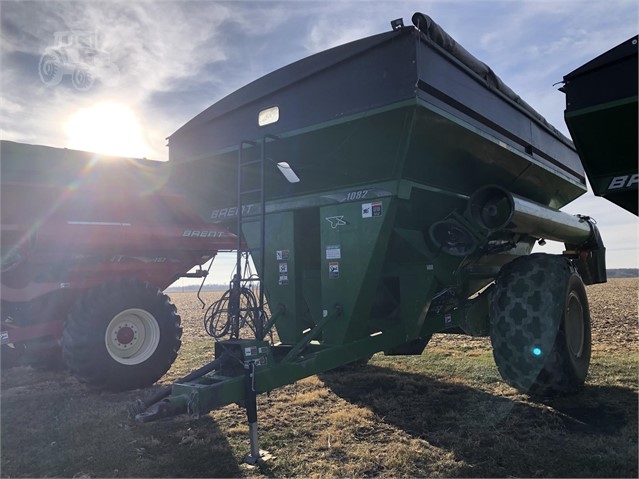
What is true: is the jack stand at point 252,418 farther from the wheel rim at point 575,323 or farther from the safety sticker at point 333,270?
the wheel rim at point 575,323

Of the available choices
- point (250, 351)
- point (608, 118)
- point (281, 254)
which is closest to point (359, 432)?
point (250, 351)

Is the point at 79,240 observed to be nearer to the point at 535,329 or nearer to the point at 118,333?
the point at 118,333

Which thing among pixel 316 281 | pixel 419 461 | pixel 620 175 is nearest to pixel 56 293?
pixel 316 281

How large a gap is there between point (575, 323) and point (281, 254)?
3.10 metres

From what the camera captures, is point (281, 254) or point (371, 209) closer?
point (371, 209)

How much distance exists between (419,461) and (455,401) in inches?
60.2

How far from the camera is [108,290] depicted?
5.67m

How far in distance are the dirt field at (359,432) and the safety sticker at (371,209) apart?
5.78 feet

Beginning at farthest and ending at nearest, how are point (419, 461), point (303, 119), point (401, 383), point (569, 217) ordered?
point (569, 217), point (401, 383), point (303, 119), point (419, 461)

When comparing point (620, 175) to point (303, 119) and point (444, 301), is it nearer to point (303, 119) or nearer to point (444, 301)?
point (444, 301)

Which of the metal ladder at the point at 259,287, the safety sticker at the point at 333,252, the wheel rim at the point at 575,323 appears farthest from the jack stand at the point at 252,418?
the wheel rim at the point at 575,323

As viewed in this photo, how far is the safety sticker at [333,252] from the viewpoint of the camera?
4348mm

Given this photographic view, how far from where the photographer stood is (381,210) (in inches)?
163

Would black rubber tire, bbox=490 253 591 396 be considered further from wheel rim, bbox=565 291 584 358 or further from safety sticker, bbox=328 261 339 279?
safety sticker, bbox=328 261 339 279
